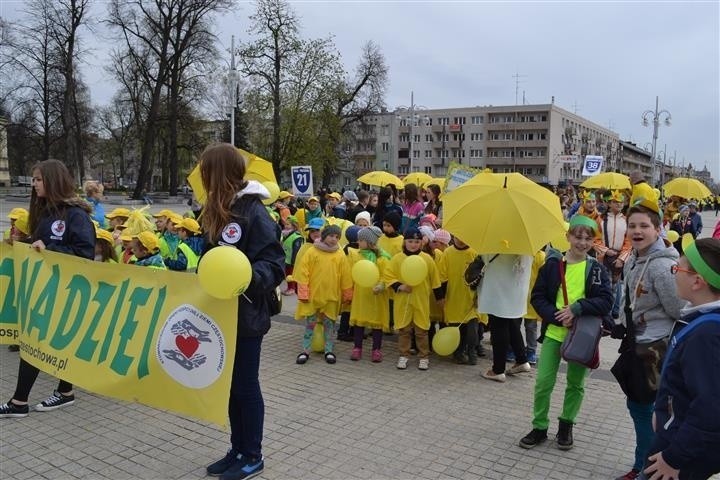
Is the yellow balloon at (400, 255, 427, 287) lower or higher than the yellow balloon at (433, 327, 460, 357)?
higher

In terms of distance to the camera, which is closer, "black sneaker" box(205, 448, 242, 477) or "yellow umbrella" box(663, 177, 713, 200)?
"black sneaker" box(205, 448, 242, 477)

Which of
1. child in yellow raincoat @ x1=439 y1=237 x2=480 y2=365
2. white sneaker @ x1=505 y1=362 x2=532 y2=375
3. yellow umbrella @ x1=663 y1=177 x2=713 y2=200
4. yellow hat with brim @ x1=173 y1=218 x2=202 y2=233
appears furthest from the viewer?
yellow umbrella @ x1=663 y1=177 x2=713 y2=200

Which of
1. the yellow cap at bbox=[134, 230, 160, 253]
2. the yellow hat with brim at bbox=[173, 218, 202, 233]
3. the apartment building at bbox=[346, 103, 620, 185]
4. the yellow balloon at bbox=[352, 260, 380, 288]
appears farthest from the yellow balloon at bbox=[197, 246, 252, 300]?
the apartment building at bbox=[346, 103, 620, 185]

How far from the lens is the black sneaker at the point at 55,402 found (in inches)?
186

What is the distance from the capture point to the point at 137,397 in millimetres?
3883

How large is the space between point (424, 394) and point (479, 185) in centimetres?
206

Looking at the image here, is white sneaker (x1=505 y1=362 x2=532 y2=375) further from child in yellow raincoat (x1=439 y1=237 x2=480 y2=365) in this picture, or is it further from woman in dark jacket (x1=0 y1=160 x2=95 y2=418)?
woman in dark jacket (x1=0 y1=160 x2=95 y2=418)

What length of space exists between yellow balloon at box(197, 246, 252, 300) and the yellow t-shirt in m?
2.41

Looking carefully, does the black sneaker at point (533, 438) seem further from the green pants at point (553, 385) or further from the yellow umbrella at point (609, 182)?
the yellow umbrella at point (609, 182)

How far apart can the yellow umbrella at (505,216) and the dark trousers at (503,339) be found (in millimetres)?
860

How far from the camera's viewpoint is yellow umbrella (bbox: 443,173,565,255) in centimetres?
493

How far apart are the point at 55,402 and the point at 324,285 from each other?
2.81 m

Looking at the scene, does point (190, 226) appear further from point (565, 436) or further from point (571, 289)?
point (565, 436)

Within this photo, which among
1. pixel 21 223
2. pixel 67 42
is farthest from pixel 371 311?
pixel 67 42
